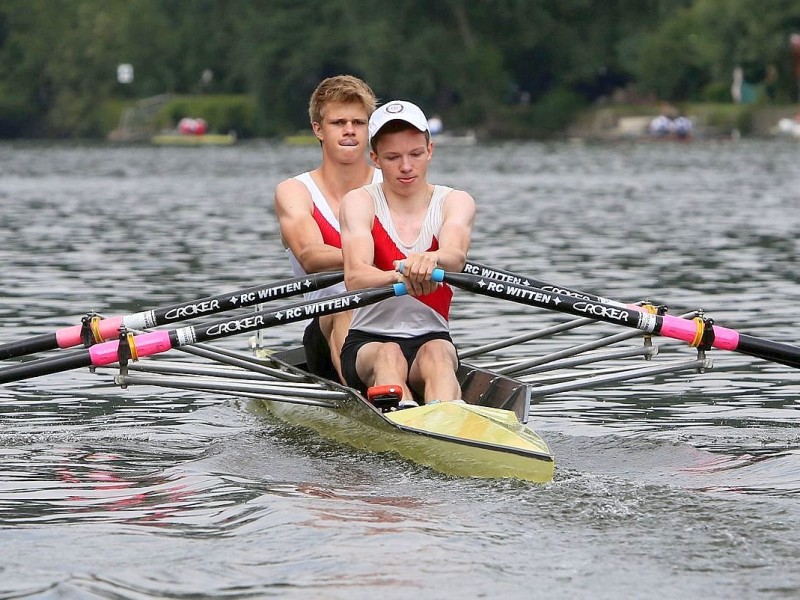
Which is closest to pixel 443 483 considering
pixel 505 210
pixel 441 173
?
pixel 505 210

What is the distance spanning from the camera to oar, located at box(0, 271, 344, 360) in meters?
9.27

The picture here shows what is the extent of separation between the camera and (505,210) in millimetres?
32875

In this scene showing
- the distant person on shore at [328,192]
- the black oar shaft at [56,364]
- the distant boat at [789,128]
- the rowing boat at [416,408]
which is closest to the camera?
the rowing boat at [416,408]

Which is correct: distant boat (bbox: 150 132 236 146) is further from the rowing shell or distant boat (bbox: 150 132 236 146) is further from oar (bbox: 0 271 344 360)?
the rowing shell

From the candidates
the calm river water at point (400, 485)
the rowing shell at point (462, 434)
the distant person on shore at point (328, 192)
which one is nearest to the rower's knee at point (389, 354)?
the rowing shell at point (462, 434)

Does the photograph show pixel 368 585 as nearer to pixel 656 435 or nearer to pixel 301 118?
pixel 656 435

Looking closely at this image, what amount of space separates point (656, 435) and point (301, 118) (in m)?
96.7

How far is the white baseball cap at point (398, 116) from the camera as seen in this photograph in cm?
866

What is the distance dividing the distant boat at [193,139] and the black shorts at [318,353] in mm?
87673

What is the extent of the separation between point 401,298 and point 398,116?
44.2 inches

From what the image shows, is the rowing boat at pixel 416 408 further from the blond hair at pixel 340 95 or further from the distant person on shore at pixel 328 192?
the blond hair at pixel 340 95

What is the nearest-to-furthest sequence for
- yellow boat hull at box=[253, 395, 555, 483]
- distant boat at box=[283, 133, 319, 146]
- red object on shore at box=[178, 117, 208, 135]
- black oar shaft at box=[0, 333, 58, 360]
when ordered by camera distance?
yellow boat hull at box=[253, 395, 555, 483]
black oar shaft at box=[0, 333, 58, 360]
distant boat at box=[283, 133, 319, 146]
red object on shore at box=[178, 117, 208, 135]

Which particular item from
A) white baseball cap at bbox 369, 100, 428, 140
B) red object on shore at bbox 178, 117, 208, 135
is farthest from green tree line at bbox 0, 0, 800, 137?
white baseball cap at bbox 369, 100, 428, 140

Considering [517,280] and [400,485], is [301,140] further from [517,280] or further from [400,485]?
[400,485]
